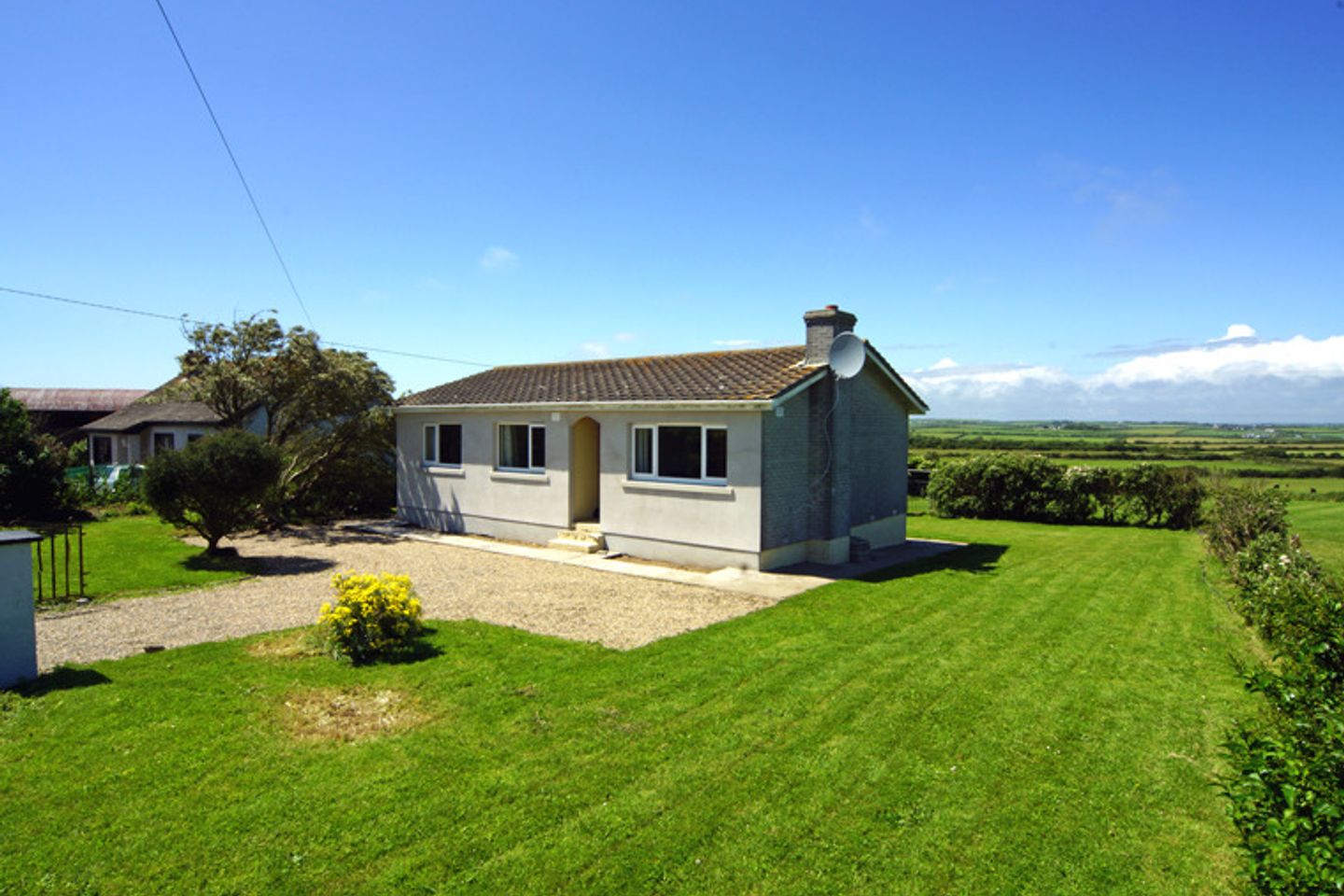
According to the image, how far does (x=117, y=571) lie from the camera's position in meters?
13.8

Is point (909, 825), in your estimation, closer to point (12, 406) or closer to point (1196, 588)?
point (1196, 588)

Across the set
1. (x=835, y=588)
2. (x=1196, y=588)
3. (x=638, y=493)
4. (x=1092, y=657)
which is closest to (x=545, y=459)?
(x=638, y=493)

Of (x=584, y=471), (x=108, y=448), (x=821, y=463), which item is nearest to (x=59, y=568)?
(x=584, y=471)

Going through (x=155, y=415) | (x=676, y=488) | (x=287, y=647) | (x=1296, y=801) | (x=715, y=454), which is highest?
(x=155, y=415)

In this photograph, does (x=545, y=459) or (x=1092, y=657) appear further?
(x=545, y=459)

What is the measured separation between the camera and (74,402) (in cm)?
4059

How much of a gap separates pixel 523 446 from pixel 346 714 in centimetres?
1231

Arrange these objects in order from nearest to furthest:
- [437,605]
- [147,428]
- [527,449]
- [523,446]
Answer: [437,605] < [527,449] < [523,446] < [147,428]

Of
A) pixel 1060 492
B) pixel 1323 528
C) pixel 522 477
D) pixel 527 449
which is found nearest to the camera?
pixel 522 477

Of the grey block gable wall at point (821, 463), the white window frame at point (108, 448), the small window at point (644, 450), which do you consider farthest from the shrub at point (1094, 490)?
the white window frame at point (108, 448)

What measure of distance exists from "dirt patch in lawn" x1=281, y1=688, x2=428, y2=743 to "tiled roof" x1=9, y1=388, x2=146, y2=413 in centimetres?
4212

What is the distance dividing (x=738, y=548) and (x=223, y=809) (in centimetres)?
1008

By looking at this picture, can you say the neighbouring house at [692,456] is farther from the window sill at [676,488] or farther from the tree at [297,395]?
the tree at [297,395]

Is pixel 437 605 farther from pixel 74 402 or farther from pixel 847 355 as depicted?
pixel 74 402
